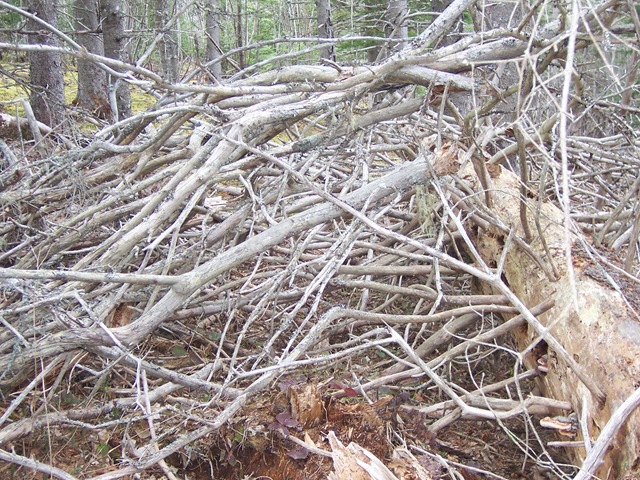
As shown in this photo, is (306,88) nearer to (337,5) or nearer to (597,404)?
(597,404)

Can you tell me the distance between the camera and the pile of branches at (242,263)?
245 cm

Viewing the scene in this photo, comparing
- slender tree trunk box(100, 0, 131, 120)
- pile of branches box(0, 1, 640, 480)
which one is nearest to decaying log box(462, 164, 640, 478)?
pile of branches box(0, 1, 640, 480)

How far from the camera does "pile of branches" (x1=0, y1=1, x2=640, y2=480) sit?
245cm

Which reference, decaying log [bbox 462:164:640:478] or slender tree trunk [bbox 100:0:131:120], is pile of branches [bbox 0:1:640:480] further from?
slender tree trunk [bbox 100:0:131:120]

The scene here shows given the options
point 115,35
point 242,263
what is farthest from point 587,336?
point 115,35

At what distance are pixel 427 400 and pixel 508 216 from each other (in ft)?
3.53

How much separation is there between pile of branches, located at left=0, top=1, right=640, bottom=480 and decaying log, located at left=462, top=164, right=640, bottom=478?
0.29 ft

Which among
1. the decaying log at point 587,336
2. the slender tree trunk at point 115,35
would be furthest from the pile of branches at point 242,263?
the slender tree trunk at point 115,35

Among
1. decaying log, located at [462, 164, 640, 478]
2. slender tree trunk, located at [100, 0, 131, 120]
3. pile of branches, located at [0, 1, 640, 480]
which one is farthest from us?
slender tree trunk, located at [100, 0, 131, 120]

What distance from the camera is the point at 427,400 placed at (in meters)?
3.09

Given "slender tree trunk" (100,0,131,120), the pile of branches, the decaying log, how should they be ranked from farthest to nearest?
"slender tree trunk" (100,0,131,120) < the pile of branches < the decaying log

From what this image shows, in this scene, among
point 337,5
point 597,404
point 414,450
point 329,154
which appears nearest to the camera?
point 597,404

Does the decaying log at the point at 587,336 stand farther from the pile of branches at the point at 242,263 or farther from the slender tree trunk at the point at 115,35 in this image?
the slender tree trunk at the point at 115,35

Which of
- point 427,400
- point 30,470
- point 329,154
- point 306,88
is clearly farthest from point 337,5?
→ point 30,470
